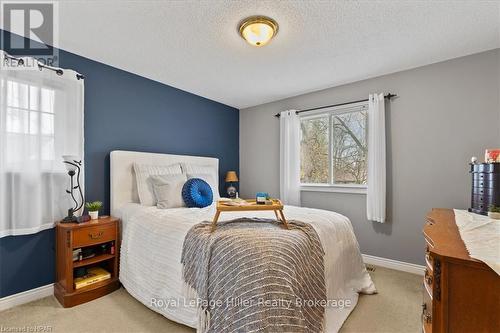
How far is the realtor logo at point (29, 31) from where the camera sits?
1823 millimetres

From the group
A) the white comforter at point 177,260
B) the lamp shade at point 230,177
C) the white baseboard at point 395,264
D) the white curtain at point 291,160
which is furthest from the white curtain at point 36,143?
the white baseboard at point 395,264

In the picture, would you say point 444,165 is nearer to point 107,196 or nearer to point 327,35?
point 327,35

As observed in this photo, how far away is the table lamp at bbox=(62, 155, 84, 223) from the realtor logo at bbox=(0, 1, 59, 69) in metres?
0.86

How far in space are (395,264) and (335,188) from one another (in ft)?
3.75

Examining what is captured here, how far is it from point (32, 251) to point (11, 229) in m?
0.33

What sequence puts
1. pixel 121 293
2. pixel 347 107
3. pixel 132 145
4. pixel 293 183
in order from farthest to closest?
pixel 293 183 → pixel 347 107 → pixel 132 145 → pixel 121 293

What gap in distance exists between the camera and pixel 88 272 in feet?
7.60

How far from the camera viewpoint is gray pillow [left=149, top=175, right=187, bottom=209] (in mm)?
2518

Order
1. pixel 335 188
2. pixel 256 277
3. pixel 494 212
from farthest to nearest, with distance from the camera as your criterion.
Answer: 1. pixel 335 188
2. pixel 494 212
3. pixel 256 277

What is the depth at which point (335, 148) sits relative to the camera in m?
3.49

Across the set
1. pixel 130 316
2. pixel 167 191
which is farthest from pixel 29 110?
pixel 130 316

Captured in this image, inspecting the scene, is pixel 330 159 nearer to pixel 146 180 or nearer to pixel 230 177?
pixel 230 177

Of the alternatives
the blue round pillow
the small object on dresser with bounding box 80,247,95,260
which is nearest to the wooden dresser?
the blue round pillow

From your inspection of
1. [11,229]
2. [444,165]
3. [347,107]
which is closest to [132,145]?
[11,229]
